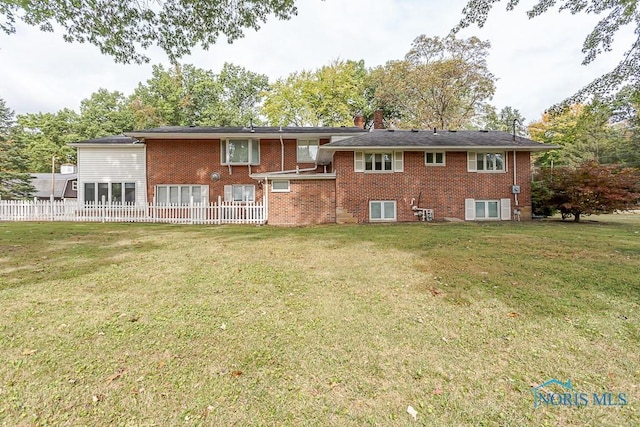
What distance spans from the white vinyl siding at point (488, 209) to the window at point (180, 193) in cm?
1465

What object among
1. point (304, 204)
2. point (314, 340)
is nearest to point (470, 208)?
point (304, 204)

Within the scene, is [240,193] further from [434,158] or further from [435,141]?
[435,141]

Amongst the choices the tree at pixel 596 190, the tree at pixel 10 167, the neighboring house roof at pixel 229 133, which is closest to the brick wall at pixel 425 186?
the tree at pixel 596 190

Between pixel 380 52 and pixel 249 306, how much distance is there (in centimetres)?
3205

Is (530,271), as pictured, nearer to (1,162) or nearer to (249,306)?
(249,306)

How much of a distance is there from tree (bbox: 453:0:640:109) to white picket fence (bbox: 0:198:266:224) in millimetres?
10730

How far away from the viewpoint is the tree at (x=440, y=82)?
2773 cm

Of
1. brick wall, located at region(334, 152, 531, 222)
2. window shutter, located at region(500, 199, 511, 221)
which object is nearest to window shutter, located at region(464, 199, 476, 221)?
brick wall, located at region(334, 152, 531, 222)

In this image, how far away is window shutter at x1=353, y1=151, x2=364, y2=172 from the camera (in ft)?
48.2

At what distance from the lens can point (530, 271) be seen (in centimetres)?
517

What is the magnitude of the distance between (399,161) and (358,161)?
214 cm

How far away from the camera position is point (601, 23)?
7.64 m

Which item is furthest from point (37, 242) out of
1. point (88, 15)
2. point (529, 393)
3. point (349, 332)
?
point (529, 393)

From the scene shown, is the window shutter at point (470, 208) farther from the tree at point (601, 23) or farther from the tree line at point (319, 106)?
the tree line at point (319, 106)
